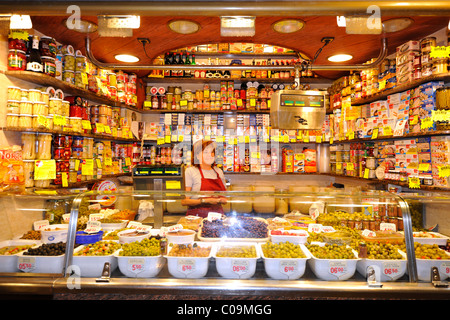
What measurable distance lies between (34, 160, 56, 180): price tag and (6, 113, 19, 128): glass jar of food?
43 cm

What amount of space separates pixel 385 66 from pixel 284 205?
281cm

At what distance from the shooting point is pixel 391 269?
193 cm

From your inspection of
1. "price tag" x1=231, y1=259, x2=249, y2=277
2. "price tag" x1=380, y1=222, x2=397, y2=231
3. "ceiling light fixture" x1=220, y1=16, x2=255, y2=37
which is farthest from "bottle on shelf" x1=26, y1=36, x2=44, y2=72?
"price tag" x1=380, y1=222, x2=397, y2=231

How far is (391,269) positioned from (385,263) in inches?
2.3

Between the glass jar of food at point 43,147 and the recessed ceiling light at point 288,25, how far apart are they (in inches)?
116

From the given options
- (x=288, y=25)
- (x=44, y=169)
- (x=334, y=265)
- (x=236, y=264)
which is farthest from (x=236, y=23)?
(x=44, y=169)

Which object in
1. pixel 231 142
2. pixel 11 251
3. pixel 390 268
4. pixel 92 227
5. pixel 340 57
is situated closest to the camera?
pixel 390 268

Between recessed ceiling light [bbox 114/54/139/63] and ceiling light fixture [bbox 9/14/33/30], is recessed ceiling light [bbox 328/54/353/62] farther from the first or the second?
ceiling light fixture [bbox 9/14/33/30]

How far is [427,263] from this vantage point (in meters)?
1.95

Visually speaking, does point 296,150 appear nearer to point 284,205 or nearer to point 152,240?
point 284,205

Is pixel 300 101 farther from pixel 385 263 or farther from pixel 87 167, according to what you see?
pixel 87 167

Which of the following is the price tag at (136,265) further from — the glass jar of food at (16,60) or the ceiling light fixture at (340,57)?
the ceiling light fixture at (340,57)

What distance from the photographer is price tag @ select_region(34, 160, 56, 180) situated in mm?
3113
